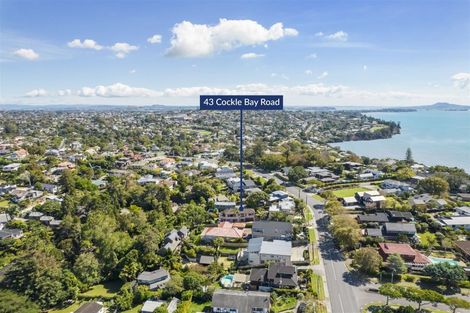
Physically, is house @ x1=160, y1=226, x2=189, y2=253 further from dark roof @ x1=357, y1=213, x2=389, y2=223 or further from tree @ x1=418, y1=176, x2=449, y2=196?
tree @ x1=418, y1=176, x2=449, y2=196

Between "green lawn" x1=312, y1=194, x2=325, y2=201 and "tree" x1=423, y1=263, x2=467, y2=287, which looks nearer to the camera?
"tree" x1=423, y1=263, x2=467, y2=287

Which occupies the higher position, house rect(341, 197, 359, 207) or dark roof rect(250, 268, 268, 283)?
house rect(341, 197, 359, 207)

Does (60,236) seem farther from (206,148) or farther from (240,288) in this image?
(206,148)

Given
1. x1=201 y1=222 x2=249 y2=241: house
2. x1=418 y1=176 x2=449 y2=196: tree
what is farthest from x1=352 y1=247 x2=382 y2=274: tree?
x1=418 y1=176 x2=449 y2=196: tree

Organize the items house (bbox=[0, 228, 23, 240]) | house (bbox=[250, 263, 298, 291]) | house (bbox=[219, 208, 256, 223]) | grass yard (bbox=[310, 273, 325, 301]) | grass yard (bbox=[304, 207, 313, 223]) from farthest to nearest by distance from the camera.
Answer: grass yard (bbox=[304, 207, 313, 223]) < house (bbox=[219, 208, 256, 223]) < house (bbox=[0, 228, 23, 240]) < house (bbox=[250, 263, 298, 291]) < grass yard (bbox=[310, 273, 325, 301])

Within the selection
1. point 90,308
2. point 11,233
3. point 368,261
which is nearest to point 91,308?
point 90,308

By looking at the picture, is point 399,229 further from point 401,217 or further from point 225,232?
point 225,232

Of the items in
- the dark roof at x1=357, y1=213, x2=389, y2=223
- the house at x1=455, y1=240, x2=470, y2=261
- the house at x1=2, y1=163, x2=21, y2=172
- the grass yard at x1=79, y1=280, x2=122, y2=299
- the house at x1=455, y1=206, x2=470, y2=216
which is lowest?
the grass yard at x1=79, y1=280, x2=122, y2=299
